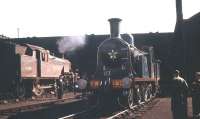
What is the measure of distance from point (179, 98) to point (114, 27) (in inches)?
425

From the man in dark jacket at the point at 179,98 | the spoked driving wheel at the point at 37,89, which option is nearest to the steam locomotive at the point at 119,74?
the man in dark jacket at the point at 179,98

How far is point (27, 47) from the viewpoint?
85.9ft

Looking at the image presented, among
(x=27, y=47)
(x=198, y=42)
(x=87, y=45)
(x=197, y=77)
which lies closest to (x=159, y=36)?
(x=87, y=45)

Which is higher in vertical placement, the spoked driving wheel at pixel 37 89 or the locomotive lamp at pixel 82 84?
the locomotive lamp at pixel 82 84

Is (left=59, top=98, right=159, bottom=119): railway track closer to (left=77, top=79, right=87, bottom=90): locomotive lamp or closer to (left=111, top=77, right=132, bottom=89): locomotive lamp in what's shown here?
(left=111, top=77, right=132, bottom=89): locomotive lamp

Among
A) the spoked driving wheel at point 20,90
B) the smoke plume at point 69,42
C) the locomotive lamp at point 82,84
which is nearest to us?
the locomotive lamp at point 82,84

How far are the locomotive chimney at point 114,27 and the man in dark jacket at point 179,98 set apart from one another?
1019cm

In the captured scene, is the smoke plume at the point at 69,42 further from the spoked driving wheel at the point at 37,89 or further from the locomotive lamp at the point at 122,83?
the locomotive lamp at the point at 122,83

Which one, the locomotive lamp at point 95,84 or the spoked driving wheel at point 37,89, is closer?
the locomotive lamp at point 95,84

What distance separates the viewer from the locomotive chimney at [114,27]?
20.2m

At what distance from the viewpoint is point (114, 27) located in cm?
2039

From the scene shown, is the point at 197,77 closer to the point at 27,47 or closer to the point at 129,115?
the point at 129,115

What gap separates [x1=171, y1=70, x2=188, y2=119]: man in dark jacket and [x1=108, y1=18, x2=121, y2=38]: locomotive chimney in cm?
1019

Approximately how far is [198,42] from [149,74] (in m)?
3.82
